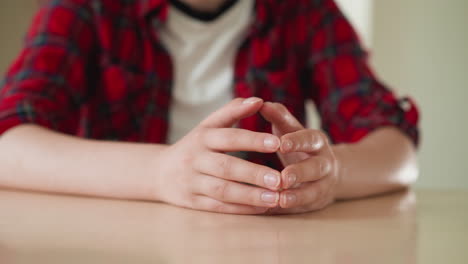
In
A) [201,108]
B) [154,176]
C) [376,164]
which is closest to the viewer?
[154,176]

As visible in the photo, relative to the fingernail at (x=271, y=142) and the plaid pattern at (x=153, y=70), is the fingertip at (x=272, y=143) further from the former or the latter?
the plaid pattern at (x=153, y=70)

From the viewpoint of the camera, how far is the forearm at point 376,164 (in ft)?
1.57

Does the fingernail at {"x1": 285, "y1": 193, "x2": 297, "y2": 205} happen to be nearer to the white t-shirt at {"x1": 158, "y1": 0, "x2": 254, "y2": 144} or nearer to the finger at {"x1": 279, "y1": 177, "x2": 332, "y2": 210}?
the finger at {"x1": 279, "y1": 177, "x2": 332, "y2": 210}

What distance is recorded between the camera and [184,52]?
0.73 m

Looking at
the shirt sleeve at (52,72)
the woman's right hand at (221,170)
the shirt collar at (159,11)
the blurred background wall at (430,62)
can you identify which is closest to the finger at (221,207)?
the woman's right hand at (221,170)

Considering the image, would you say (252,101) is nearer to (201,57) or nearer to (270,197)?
(270,197)

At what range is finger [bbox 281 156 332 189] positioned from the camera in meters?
0.33

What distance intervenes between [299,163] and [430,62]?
1.17 meters

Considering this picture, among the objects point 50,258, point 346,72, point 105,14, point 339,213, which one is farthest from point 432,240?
point 105,14

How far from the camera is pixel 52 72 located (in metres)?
0.62

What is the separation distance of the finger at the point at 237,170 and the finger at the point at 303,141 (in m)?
0.02

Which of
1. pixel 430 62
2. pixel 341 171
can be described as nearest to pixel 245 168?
pixel 341 171

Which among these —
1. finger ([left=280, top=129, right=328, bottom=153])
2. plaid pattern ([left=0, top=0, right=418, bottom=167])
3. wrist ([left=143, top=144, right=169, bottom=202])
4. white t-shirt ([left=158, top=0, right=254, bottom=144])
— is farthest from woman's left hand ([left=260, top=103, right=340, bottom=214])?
white t-shirt ([left=158, top=0, right=254, bottom=144])

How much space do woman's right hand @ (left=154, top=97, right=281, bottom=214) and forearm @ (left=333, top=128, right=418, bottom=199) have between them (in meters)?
0.14
